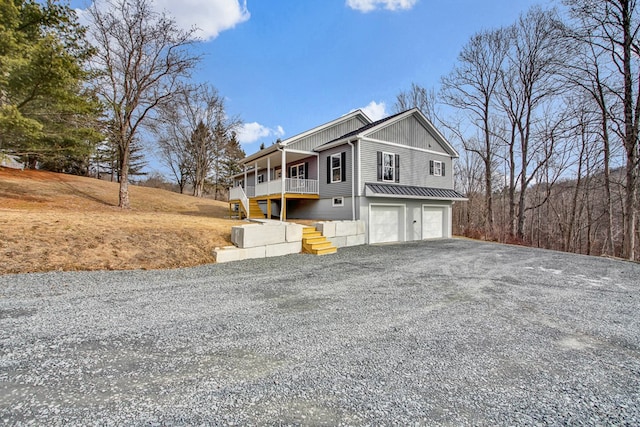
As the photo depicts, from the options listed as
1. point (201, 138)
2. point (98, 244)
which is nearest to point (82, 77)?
point (98, 244)

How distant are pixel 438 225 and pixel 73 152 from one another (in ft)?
62.1

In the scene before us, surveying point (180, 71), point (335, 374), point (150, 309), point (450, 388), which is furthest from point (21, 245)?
point (180, 71)

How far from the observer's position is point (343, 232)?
10445 millimetres

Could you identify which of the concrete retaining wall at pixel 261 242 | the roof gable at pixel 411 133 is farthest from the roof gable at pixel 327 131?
the concrete retaining wall at pixel 261 242

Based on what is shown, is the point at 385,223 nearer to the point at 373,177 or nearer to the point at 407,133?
the point at 373,177

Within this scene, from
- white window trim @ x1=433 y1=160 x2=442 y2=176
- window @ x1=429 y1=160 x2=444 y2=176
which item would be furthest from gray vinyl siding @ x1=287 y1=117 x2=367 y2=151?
white window trim @ x1=433 y1=160 x2=442 y2=176

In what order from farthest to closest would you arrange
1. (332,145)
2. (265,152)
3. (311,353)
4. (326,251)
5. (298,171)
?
(298,171)
(265,152)
(332,145)
(326,251)
(311,353)

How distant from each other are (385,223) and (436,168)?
5.25m

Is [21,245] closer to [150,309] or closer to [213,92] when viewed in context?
[150,309]

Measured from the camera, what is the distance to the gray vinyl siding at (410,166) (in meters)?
11.8

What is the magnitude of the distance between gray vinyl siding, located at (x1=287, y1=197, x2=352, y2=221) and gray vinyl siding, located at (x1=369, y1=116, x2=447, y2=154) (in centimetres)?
365

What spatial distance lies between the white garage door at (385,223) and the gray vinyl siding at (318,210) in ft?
3.73

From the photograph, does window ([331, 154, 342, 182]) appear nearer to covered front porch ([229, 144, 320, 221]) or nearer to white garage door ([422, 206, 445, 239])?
covered front porch ([229, 144, 320, 221])

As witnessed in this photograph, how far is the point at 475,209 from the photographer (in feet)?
79.1
